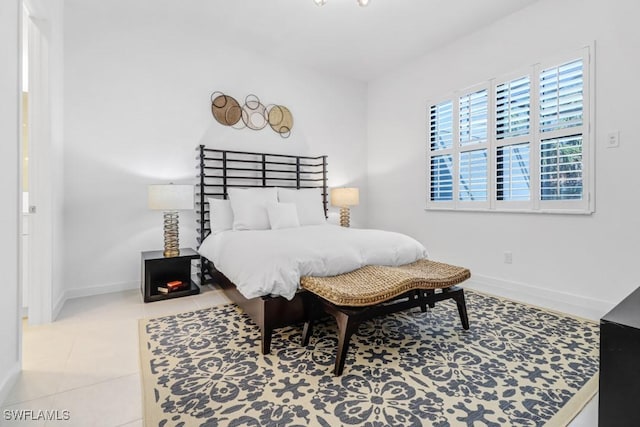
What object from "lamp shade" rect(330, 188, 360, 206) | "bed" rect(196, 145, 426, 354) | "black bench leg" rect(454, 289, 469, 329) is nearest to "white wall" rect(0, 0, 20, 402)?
"bed" rect(196, 145, 426, 354)

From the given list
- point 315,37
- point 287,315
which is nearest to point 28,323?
point 287,315

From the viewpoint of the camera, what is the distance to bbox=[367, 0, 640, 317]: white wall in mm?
2566

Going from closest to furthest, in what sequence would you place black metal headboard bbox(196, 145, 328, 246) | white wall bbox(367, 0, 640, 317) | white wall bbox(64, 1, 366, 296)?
white wall bbox(367, 0, 640, 317), white wall bbox(64, 1, 366, 296), black metal headboard bbox(196, 145, 328, 246)

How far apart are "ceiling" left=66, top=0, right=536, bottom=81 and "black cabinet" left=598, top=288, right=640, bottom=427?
3.26 m

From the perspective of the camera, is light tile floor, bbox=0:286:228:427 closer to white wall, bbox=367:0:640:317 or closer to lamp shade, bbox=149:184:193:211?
A: lamp shade, bbox=149:184:193:211

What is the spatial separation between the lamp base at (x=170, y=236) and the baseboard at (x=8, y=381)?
1.52 m

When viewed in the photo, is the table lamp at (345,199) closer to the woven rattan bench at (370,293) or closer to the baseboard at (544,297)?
the baseboard at (544,297)

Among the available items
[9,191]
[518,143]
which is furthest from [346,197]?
[9,191]

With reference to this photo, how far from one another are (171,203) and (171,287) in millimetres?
850

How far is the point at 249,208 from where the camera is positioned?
3.39 metres

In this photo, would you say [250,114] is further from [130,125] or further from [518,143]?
[518,143]

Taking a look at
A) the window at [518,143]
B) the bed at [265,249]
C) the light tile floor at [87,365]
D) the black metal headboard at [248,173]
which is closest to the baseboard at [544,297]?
the window at [518,143]

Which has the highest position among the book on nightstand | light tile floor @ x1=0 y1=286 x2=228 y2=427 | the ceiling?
the ceiling

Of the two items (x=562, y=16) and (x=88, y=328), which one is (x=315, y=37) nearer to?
(x=562, y=16)
